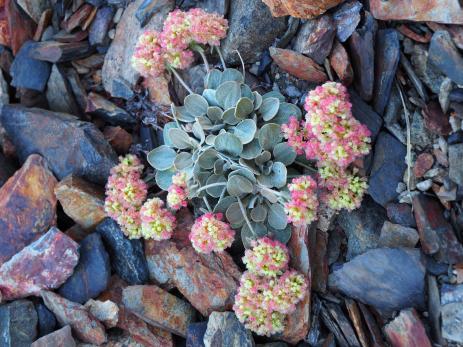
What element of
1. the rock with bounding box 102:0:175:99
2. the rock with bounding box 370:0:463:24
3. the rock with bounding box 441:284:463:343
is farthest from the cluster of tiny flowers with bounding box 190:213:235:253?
the rock with bounding box 370:0:463:24

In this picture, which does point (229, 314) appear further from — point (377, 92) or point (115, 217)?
point (377, 92)

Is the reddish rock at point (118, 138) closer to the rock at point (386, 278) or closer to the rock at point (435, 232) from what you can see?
the rock at point (386, 278)

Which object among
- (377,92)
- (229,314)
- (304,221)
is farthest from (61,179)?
(377,92)

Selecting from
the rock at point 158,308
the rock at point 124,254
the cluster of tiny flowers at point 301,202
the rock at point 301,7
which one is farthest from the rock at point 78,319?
the rock at point 301,7

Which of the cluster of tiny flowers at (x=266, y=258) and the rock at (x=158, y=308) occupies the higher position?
the cluster of tiny flowers at (x=266, y=258)

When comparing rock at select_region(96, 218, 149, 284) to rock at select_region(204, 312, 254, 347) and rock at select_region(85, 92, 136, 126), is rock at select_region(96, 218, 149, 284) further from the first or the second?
rock at select_region(85, 92, 136, 126)

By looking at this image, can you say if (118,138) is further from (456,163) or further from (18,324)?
(456,163)
